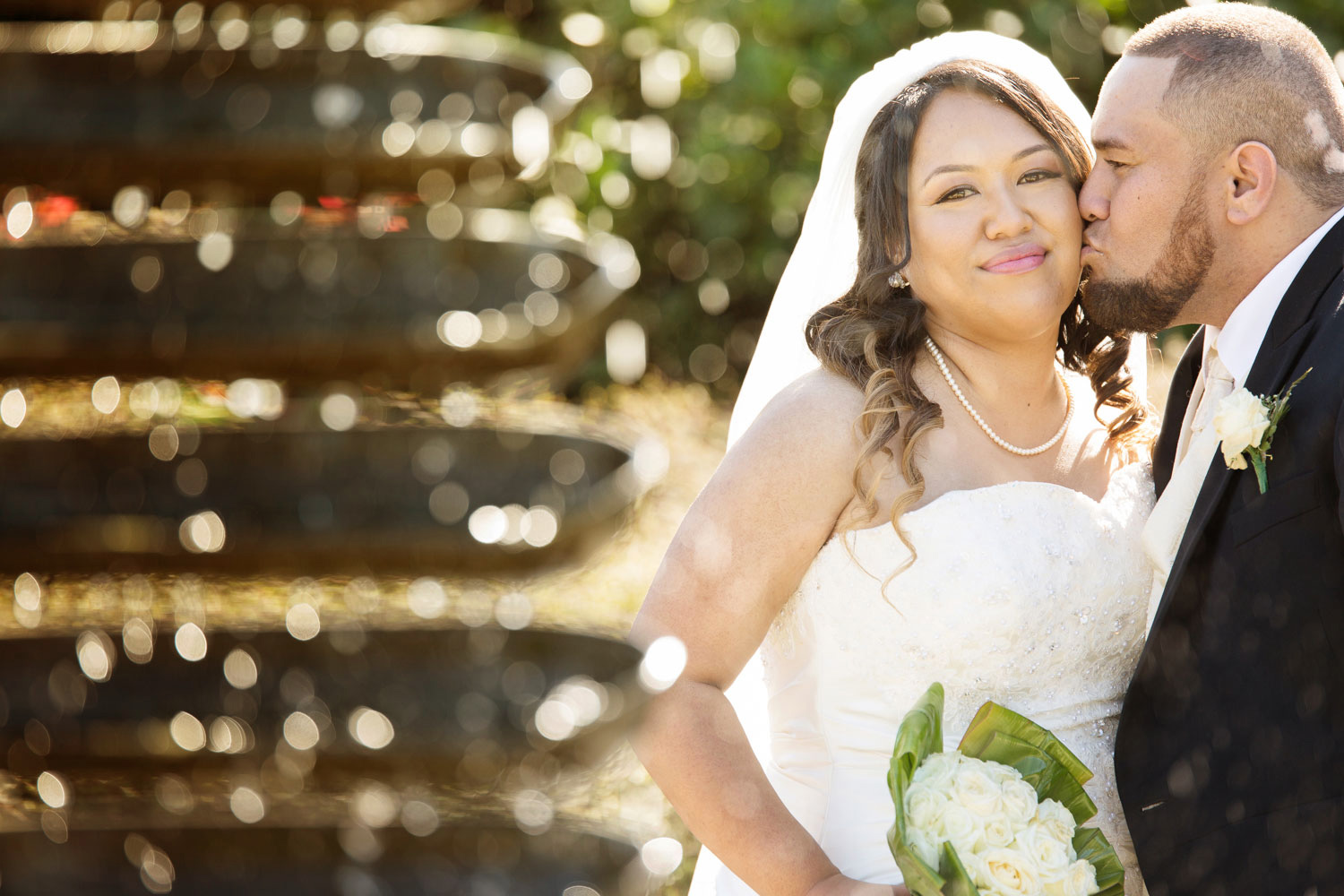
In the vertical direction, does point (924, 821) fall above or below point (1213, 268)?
below

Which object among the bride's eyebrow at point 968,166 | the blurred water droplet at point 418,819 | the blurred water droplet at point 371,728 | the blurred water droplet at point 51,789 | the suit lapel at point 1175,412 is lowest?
the suit lapel at point 1175,412

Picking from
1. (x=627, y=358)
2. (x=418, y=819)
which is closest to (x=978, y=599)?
(x=418, y=819)

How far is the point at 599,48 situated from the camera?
994 centimetres

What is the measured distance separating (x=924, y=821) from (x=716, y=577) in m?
0.70

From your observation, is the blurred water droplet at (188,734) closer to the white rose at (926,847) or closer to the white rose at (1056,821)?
the white rose at (926,847)

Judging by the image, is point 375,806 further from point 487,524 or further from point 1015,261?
point 1015,261

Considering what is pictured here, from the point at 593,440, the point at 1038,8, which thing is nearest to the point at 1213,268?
the point at 593,440

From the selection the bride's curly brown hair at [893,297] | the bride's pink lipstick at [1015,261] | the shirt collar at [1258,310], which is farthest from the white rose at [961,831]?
the bride's pink lipstick at [1015,261]

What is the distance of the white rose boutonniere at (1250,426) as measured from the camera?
2.21 meters

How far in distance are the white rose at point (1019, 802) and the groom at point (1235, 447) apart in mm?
396

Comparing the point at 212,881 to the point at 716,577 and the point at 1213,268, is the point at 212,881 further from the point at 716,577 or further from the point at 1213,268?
the point at 1213,268

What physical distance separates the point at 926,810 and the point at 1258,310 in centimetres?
132

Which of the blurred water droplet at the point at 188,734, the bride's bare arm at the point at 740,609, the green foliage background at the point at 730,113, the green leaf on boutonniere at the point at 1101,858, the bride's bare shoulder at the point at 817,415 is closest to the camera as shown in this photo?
the blurred water droplet at the point at 188,734

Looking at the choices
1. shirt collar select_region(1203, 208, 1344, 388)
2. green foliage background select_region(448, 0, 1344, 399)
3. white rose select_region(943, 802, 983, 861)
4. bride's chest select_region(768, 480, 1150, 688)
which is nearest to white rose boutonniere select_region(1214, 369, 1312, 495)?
shirt collar select_region(1203, 208, 1344, 388)
